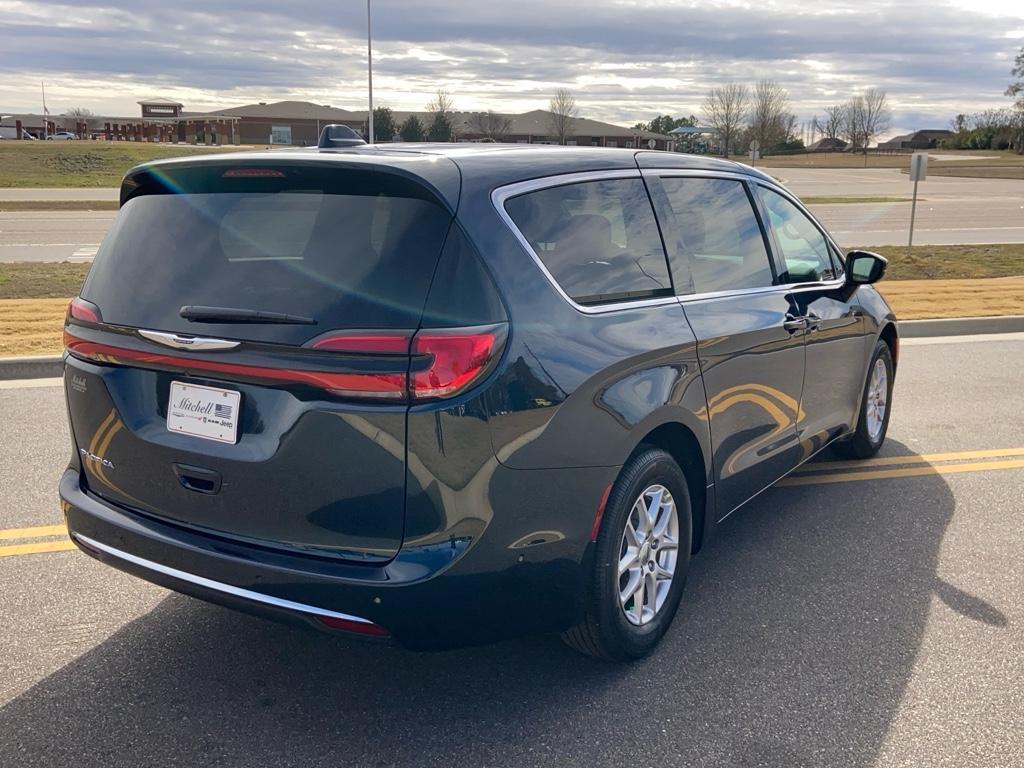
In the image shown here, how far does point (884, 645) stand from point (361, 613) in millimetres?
2074

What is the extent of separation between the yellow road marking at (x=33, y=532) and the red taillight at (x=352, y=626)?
7.73 feet

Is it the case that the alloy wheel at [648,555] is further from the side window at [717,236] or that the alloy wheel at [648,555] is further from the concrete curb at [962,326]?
the concrete curb at [962,326]

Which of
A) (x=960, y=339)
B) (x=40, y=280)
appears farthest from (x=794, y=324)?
(x=40, y=280)

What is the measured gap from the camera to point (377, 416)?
2.70 m

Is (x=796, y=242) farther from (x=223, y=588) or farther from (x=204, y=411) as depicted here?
(x=223, y=588)

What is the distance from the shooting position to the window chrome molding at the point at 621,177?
9.98 feet

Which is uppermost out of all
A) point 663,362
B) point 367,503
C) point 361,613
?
point 663,362

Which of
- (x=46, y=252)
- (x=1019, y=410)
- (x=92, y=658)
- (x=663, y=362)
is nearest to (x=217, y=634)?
(x=92, y=658)

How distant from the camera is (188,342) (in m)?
2.91

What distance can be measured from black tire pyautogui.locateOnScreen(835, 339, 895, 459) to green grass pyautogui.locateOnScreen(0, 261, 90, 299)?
8122mm

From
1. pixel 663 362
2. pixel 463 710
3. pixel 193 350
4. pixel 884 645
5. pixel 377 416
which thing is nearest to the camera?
pixel 377 416

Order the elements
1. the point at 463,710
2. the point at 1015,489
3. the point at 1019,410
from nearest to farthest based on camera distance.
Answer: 1. the point at 463,710
2. the point at 1015,489
3. the point at 1019,410

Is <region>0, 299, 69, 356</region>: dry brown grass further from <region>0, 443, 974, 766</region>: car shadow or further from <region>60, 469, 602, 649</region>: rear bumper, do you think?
<region>60, 469, 602, 649</region>: rear bumper

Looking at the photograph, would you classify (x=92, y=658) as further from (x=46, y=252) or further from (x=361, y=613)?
(x=46, y=252)
